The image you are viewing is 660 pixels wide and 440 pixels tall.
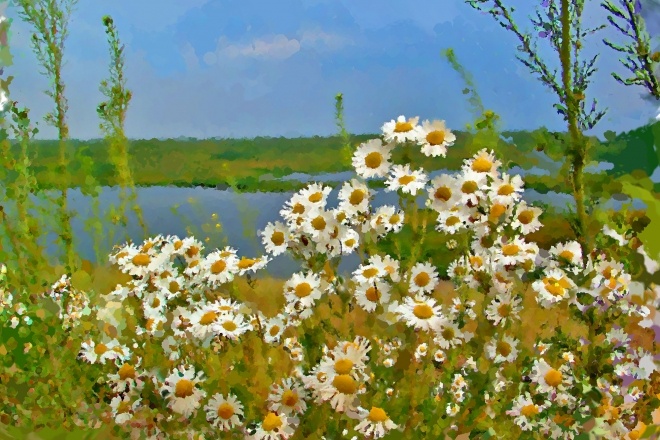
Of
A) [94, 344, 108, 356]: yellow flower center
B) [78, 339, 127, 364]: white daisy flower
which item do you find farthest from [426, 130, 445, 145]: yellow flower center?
[94, 344, 108, 356]: yellow flower center

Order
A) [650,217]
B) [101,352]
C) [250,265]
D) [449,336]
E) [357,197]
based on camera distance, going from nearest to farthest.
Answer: [650,217], [357,197], [449,336], [250,265], [101,352]

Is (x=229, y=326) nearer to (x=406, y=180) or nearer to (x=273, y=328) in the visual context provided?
(x=273, y=328)

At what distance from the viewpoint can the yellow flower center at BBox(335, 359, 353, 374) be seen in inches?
46.8

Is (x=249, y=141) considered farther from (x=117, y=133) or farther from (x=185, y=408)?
(x=185, y=408)

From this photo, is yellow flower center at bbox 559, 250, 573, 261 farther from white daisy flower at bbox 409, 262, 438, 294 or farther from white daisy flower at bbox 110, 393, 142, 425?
white daisy flower at bbox 110, 393, 142, 425

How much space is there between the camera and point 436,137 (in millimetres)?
1291

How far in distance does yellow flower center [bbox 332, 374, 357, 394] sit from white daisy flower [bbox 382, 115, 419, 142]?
427mm

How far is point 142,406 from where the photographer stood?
1591 mm

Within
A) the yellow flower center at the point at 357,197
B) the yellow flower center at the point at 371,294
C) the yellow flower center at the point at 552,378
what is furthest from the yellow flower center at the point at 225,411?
the yellow flower center at the point at 552,378

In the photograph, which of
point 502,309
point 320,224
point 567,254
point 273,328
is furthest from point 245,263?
point 567,254

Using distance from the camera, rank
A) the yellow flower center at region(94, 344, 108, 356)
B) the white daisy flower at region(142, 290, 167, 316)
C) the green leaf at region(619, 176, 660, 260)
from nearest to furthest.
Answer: the green leaf at region(619, 176, 660, 260), the white daisy flower at region(142, 290, 167, 316), the yellow flower center at region(94, 344, 108, 356)

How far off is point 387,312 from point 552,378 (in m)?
0.56

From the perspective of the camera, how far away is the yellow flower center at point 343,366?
1.19 m

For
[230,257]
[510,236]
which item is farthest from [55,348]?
[510,236]
